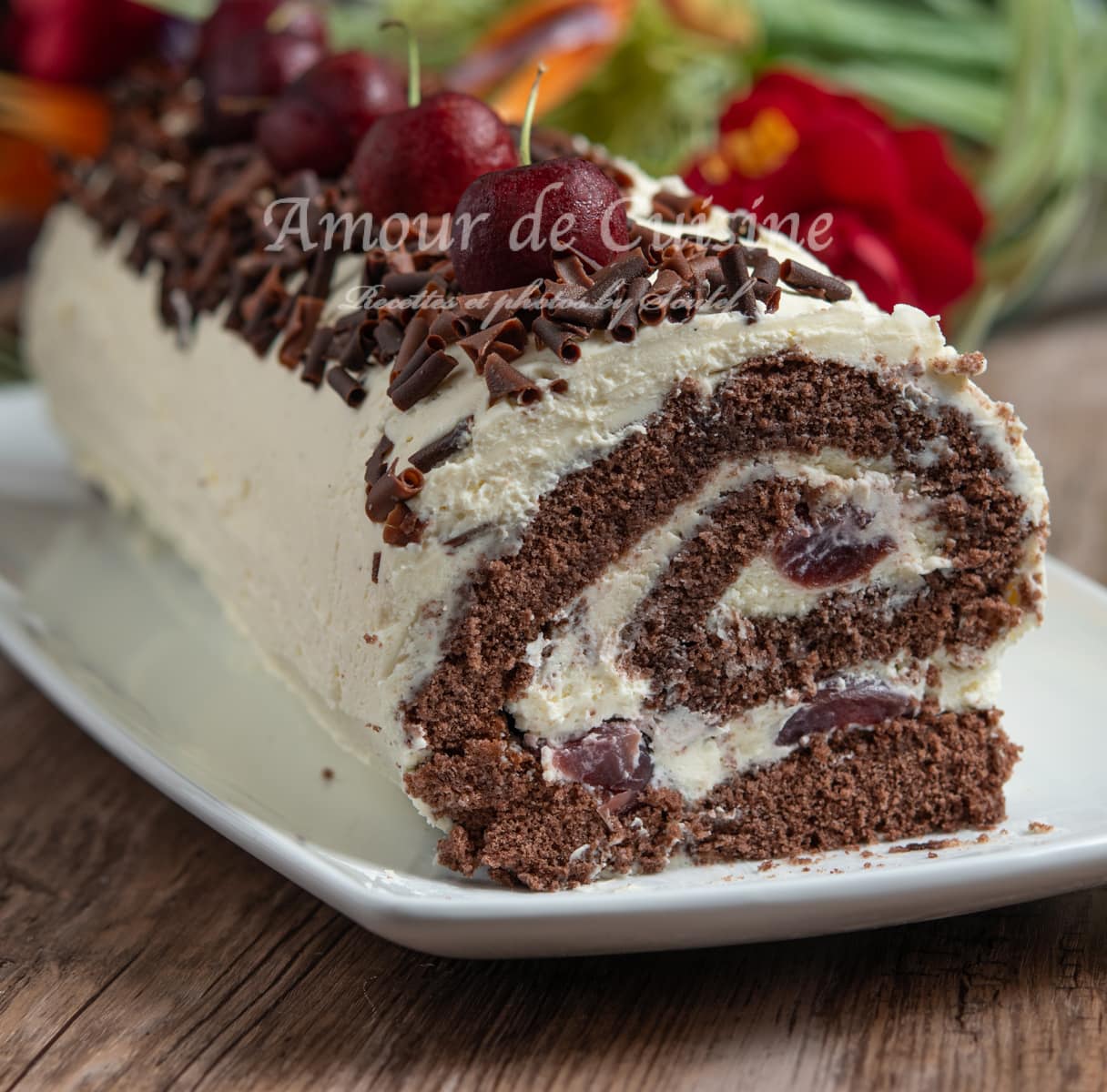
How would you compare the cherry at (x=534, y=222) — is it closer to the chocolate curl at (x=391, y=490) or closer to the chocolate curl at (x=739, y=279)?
the chocolate curl at (x=739, y=279)

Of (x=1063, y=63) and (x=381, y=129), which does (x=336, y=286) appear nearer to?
(x=381, y=129)

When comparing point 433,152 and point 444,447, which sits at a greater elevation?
point 433,152

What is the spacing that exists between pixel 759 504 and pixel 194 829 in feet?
4.00

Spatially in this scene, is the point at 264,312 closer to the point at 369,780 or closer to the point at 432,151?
the point at 432,151

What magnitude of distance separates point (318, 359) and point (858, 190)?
1.62 meters

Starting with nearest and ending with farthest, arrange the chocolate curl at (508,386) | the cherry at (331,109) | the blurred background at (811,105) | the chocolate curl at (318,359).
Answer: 1. the chocolate curl at (508,386)
2. the chocolate curl at (318,359)
3. the cherry at (331,109)
4. the blurred background at (811,105)

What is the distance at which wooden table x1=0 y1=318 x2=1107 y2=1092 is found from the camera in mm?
2068

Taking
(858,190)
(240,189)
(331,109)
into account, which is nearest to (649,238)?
(331,109)

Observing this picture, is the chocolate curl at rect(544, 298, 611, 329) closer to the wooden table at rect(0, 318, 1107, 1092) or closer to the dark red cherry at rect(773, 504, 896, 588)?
the dark red cherry at rect(773, 504, 896, 588)

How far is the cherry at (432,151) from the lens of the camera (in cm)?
273

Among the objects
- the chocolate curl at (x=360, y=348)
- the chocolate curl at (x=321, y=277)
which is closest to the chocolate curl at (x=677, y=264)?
the chocolate curl at (x=360, y=348)

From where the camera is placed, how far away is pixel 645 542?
237cm

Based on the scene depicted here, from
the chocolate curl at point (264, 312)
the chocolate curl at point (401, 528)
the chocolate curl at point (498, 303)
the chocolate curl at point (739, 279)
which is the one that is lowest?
the chocolate curl at point (264, 312)

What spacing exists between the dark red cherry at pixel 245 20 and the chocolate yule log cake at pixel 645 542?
4.25 feet
